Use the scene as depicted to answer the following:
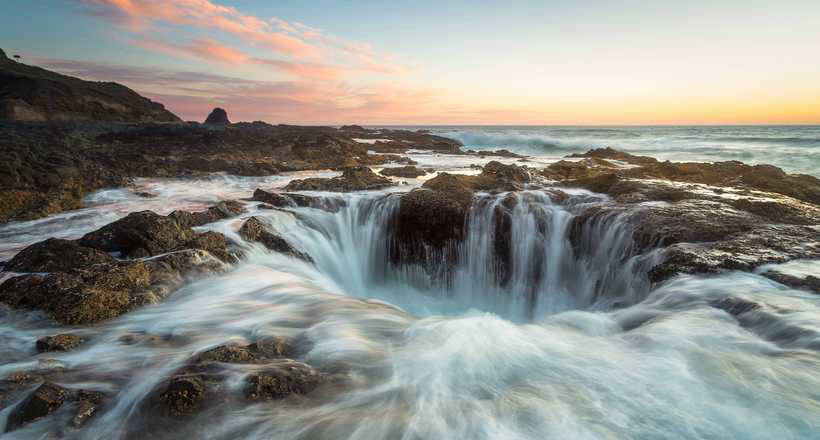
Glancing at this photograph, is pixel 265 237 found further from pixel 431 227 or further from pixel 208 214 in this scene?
pixel 431 227

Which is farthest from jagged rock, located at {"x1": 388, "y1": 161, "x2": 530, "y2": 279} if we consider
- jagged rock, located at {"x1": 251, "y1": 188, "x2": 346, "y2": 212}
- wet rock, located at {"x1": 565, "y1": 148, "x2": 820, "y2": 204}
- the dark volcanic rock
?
the dark volcanic rock

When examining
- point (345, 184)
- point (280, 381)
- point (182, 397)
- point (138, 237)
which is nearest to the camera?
point (182, 397)

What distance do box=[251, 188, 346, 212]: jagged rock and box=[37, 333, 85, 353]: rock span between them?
18.0 feet

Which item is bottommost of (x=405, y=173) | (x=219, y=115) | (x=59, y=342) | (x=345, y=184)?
(x=59, y=342)

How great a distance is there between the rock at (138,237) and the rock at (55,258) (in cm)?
40

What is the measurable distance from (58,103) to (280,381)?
58.1m

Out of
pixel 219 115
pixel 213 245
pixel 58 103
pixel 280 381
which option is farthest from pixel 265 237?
pixel 219 115

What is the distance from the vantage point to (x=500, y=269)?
807 cm

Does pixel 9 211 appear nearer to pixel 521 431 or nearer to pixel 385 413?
pixel 385 413

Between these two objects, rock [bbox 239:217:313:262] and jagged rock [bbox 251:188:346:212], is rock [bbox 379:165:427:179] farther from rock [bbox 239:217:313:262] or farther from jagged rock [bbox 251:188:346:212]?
rock [bbox 239:217:313:262]

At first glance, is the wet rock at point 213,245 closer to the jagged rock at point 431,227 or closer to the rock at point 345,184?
the jagged rock at point 431,227

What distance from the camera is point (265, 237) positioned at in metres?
7.29

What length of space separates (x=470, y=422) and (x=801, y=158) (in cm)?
3394

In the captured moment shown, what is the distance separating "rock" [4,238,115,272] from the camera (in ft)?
16.8
